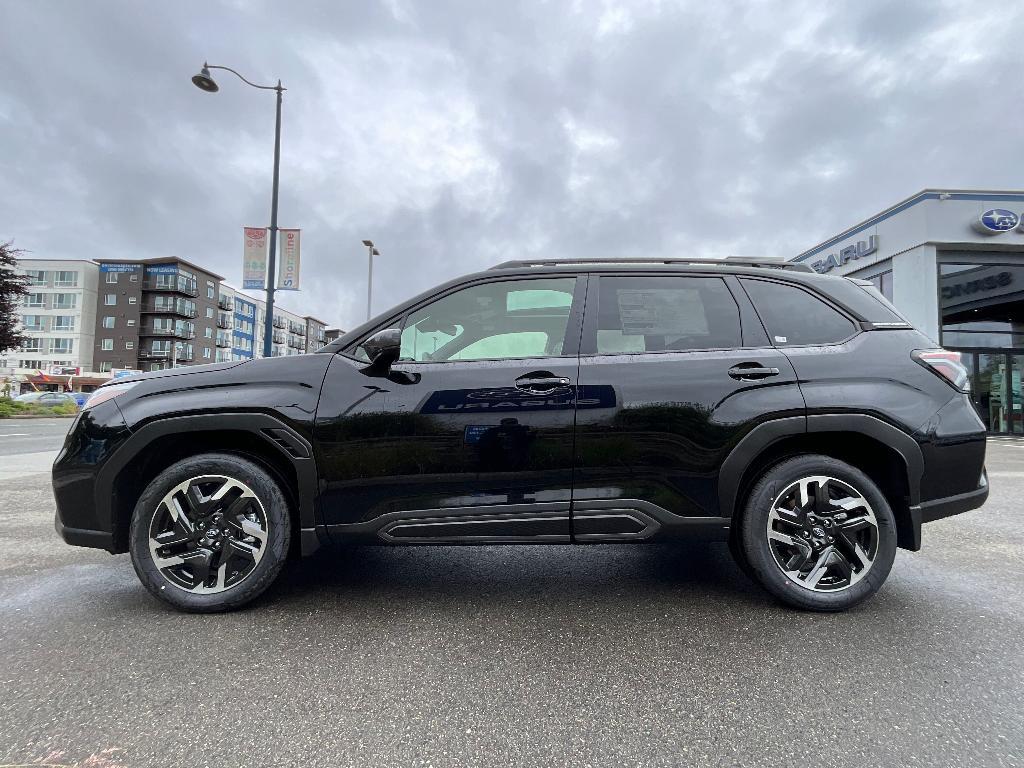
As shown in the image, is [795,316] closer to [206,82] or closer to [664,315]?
[664,315]

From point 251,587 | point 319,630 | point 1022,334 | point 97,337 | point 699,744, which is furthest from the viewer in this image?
point 97,337

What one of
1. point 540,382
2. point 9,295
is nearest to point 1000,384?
point 540,382

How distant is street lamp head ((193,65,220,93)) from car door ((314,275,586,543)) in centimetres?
1333

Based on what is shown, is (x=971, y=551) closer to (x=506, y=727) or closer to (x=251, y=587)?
(x=506, y=727)

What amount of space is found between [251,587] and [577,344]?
1.97 metres

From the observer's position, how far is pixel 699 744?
5.50 feet

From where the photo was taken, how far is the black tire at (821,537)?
264 centimetres

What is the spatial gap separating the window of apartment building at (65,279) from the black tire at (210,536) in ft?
272

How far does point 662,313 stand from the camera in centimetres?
294

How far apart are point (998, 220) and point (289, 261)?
20716 millimetres

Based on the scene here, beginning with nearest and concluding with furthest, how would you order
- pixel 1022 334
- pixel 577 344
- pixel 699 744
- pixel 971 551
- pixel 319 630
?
1. pixel 699 744
2. pixel 319 630
3. pixel 577 344
4. pixel 971 551
5. pixel 1022 334

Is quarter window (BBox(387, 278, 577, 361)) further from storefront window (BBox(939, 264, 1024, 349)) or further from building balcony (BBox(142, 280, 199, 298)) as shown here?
building balcony (BBox(142, 280, 199, 298))

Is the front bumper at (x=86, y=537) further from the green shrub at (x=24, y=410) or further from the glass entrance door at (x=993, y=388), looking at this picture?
the green shrub at (x=24, y=410)

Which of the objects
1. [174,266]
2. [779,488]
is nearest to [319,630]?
[779,488]
